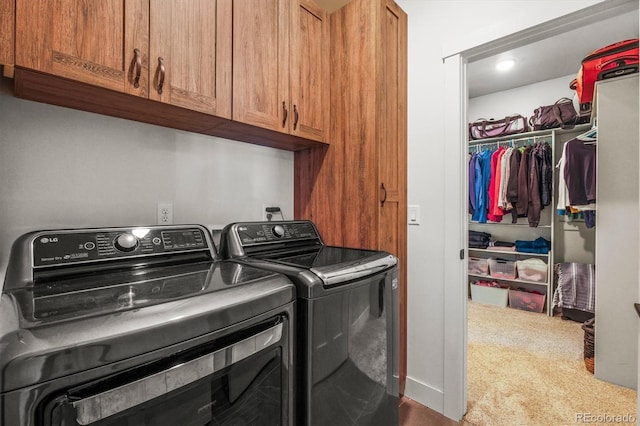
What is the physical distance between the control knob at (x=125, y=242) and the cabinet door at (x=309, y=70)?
2.99 ft

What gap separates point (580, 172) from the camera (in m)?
2.55

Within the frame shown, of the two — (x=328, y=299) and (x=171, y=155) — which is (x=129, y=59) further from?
(x=328, y=299)

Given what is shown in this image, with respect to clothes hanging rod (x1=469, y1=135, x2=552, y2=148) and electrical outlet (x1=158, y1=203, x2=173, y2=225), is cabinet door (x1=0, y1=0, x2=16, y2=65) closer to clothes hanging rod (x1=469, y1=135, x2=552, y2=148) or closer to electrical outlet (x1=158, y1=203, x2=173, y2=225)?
electrical outlet (x1=158, y1=203, x2=173, y2=225)

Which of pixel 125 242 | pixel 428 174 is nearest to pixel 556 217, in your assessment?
pixel 428 174

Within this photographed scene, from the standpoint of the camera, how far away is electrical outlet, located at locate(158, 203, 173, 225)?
4.67 ft

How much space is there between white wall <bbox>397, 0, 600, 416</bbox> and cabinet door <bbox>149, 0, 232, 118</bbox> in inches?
46.6

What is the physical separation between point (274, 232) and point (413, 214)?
92 cm

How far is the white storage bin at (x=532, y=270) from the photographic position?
3.40 meters

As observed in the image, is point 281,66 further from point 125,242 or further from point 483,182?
point 483,182

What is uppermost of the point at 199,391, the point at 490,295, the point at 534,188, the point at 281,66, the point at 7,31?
the point at 281,66

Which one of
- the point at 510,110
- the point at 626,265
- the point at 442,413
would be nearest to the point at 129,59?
the point at 442,413

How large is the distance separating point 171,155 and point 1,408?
1.19 meters

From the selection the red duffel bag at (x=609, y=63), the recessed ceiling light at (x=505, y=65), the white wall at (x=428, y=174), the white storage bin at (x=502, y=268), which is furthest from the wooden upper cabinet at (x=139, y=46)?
the white storage bin at (x=502, y=268)

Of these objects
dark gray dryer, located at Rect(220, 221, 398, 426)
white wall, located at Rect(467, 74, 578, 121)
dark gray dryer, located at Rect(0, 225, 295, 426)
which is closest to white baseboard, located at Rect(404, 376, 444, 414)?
dark gray dryer, located at Rect(220, 221, 398, 426)
